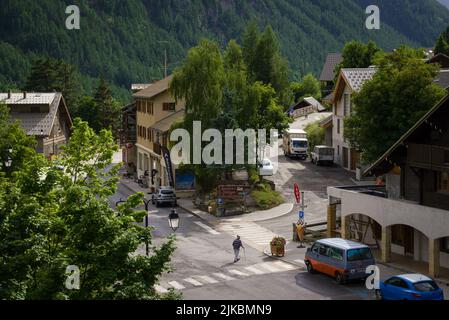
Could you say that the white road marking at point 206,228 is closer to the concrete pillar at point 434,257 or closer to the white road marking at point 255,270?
the white road marking at point 255,270

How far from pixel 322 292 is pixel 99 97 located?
94.1m

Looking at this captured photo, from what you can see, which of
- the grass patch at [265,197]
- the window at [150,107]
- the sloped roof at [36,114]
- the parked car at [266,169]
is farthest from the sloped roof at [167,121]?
the sloped roof at [36,114]

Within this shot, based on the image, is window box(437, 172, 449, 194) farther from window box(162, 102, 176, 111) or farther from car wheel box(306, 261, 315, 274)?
window box(162, 102, 176, 111)

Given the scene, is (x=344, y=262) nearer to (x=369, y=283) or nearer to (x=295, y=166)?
(x=369, y=283)

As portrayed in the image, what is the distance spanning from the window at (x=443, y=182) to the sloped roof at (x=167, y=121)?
110 ft

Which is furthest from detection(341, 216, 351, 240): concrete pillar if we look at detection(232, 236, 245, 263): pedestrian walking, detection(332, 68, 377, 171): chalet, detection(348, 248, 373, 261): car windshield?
detection(332, 68, 377, 171): chalet

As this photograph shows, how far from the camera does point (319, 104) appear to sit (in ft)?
377

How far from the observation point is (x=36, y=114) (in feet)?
284

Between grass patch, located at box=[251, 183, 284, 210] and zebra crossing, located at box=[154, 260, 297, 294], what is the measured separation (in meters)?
16.3

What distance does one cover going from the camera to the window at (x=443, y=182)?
36.1 meters

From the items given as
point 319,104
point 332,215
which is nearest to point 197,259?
point 332,215

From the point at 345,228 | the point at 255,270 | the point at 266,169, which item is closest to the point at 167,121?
the point at 266,169

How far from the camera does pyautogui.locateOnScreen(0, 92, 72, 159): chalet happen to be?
275 ft

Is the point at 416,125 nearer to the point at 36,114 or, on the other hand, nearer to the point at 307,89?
the point at 36,114
